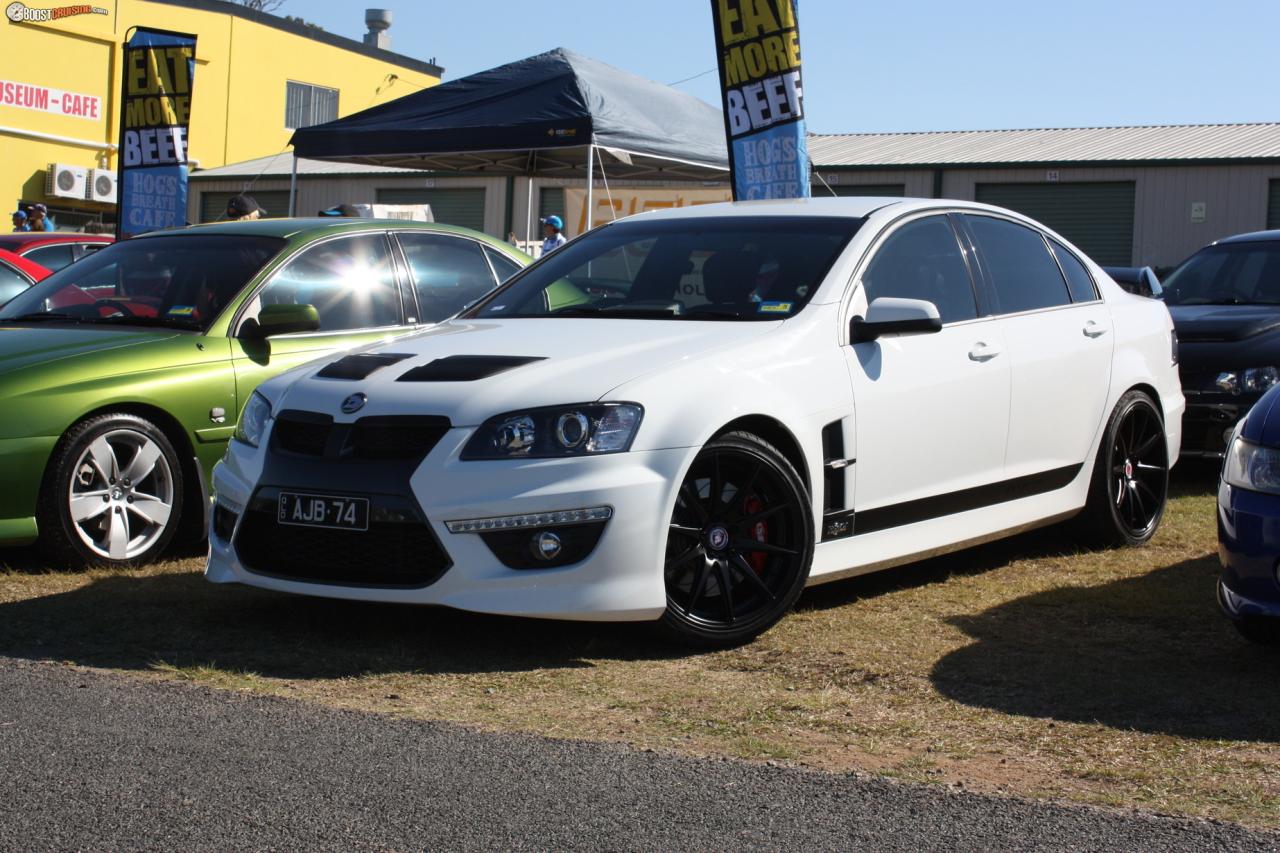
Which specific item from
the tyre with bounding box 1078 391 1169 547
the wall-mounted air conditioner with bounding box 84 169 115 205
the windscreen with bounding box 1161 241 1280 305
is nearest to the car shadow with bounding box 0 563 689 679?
the tyre with bounding box 1078 391 1169 547

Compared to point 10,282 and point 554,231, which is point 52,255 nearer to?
point 10,282

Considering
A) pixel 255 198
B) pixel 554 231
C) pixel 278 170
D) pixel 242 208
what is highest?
pixel 278 170

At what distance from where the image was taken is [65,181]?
3325 centimetres

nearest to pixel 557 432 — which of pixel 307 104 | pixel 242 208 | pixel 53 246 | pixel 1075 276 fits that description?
pixel 1075 276

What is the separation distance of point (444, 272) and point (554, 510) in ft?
11.0

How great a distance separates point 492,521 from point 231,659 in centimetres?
93

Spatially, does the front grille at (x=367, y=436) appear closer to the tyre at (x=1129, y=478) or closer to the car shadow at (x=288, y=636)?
the car shadow at (x=288, y=636)

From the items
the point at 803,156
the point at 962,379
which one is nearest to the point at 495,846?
the point at 962,379

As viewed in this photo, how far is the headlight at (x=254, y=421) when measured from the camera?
5.38m

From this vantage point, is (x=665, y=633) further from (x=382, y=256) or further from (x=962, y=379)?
(x=382, y=256)

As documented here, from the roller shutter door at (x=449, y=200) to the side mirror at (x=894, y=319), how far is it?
27.9 m

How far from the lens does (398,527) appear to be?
4.84m

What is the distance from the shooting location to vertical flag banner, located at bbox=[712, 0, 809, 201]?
998 cm

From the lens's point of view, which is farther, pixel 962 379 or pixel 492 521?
pixel 962 379
